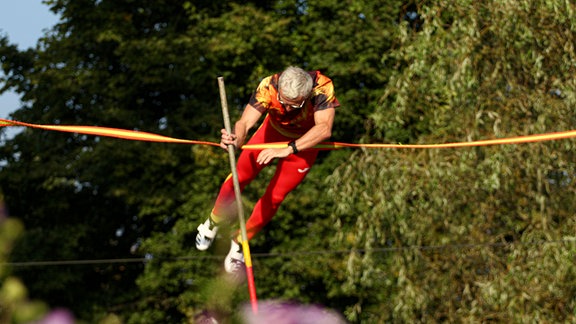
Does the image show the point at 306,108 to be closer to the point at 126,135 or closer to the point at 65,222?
the point at 126,135

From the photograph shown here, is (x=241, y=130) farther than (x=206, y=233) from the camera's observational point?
No

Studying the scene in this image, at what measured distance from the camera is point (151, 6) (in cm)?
1694

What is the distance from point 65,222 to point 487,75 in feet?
29.5

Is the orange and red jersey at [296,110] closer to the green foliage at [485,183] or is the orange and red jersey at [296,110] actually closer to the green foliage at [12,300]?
the green foliage at [12,300]

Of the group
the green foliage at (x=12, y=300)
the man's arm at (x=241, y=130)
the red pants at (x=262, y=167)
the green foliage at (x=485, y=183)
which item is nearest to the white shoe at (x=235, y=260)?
the red pants at (x=262, y=167)

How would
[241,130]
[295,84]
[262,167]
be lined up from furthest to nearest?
[262,167] < [241,130] < [295,84]

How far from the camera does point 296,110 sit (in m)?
4.57

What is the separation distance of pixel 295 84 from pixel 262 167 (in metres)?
0.84

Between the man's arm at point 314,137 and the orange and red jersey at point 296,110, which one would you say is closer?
the man's arm at point 314,137

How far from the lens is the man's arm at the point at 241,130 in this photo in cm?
431

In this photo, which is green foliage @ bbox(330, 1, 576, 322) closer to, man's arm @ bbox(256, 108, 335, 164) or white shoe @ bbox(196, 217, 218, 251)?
white shoe @ bbox(196, 217, 218, 251)

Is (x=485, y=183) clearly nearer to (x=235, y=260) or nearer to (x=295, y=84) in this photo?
(x=235, y=260)

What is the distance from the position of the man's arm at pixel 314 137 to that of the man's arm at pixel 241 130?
200 millimetres

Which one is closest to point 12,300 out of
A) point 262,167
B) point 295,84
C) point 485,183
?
point 295,84
